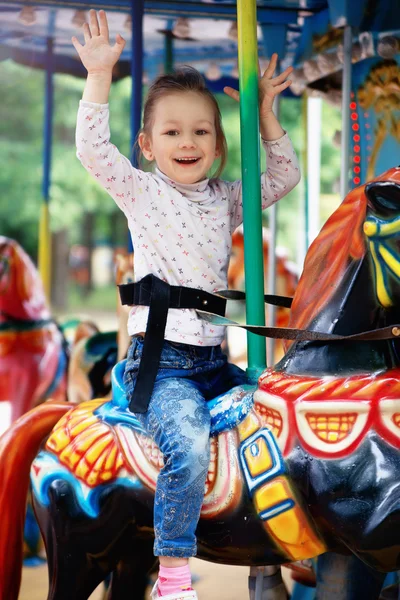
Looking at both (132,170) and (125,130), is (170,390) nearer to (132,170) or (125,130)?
(132,170)

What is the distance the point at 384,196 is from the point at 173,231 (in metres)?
0.56

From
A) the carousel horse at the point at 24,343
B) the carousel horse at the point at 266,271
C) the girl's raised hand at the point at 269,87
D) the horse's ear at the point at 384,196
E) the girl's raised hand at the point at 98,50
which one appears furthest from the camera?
the carousel horse at the point at 266,271

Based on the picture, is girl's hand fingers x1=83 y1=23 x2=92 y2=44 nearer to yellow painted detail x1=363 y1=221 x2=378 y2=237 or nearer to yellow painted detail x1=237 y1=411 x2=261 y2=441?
yellow painted detail x1=363 y1=221 x2=378 y2=237

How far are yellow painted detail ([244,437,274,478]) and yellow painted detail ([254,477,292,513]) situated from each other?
0.10ft

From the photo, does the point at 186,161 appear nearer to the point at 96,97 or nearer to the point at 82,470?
the point at 96,97

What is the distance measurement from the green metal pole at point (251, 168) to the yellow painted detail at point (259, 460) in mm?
281

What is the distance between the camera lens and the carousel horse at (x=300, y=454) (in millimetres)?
1718

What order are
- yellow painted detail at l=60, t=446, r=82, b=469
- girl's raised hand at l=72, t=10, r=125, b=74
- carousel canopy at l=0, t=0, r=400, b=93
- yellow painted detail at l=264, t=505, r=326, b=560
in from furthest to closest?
→ 1. carousel canopy at l=0, t=0, r=400, b=93
2. yellow painted detail at l=60, t=446, r=82, b=469
3. girl's raised hand at l=72, t=10, r=125, b=74
4. yellow painted detail at l=264, t=505, r=326, b=560

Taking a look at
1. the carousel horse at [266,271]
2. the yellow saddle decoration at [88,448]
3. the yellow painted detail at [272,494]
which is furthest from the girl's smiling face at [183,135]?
the carousel horse at [266,271]

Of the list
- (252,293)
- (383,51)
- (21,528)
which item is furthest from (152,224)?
(383,51)

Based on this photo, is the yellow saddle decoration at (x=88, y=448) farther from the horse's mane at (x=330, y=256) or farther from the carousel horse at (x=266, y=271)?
the carousel horse at (x=266, y=271)

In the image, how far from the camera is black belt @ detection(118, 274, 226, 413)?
1970 millimetres

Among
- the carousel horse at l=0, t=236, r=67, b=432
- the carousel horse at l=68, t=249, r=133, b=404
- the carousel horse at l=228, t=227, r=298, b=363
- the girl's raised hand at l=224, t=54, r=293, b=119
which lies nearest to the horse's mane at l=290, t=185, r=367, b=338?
the girl's raised hand at l=224, t=54, r=293, b=119

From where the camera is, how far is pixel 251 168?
2.08 metres
